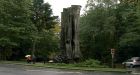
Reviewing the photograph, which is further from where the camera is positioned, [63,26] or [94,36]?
[94,36]

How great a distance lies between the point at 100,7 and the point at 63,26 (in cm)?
1808

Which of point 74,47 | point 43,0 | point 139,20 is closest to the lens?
point 74,47

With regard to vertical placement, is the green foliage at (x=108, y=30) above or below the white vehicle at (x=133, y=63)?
above

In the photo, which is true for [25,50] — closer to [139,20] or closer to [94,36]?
[94,36]

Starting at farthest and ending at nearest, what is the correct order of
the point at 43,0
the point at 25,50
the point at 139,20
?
the point at 43,0
the point at 25,50
the point at 139,20

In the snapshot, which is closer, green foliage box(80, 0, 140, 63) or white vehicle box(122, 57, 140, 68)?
white vehicle box(122, 57, 140, 68)

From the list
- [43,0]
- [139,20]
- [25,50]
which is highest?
[43,0]

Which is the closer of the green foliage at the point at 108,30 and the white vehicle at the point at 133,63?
the white vehicle at the point at 133,63

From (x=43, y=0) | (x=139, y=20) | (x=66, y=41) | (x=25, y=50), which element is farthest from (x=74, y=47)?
(x=43, y=0)

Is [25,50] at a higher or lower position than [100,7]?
lower

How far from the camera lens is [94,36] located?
201ft

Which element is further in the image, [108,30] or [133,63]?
[108,30]

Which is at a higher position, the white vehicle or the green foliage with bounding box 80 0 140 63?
the green foliage with bounding box 80 0 140 63

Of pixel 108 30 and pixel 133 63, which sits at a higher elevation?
pixel 108 30
